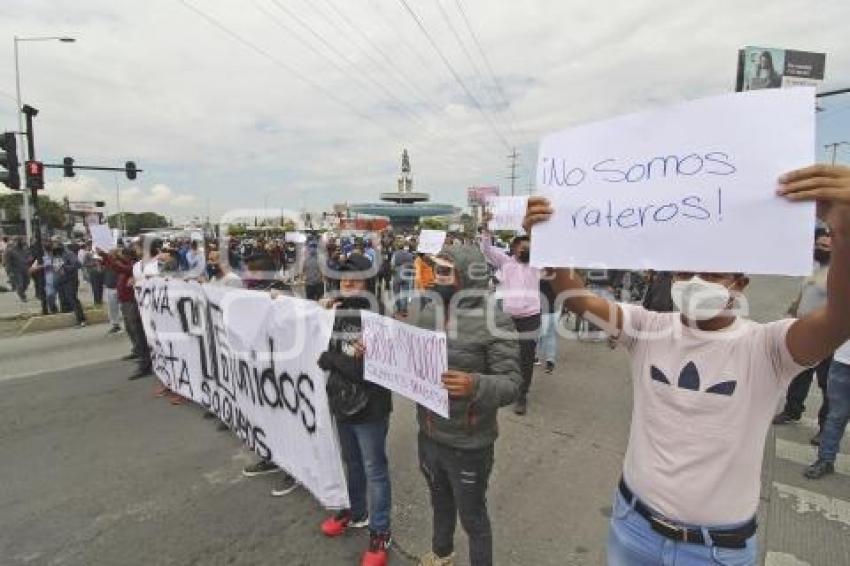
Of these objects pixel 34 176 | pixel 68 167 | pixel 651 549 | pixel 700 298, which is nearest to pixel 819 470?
pixel 651 549

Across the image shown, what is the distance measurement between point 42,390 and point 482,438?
679cm

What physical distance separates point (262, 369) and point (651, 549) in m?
3.09

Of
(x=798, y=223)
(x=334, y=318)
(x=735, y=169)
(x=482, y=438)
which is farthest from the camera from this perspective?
(x=334, y=318)

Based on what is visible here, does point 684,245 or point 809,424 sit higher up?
point 684,245

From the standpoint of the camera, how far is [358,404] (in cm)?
310

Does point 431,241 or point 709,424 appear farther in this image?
point 431,241

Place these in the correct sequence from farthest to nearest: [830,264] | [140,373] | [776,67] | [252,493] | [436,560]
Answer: [776,67] < [140,373] < [252,493] < [436,560] < [830,264]

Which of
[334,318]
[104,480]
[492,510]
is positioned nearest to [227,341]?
[104,480]

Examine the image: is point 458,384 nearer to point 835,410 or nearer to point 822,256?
point 835,410

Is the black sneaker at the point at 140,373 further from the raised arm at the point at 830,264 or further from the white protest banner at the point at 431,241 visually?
the raised arm at the point at 830,264

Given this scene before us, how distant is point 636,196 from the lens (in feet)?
5.83

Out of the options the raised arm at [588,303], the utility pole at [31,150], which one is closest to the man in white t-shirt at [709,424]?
the raised arm at [588,303]

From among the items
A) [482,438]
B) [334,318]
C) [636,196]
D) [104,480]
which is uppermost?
[636,196]

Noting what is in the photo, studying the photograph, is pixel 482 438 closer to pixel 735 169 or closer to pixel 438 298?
pixel 438 298
